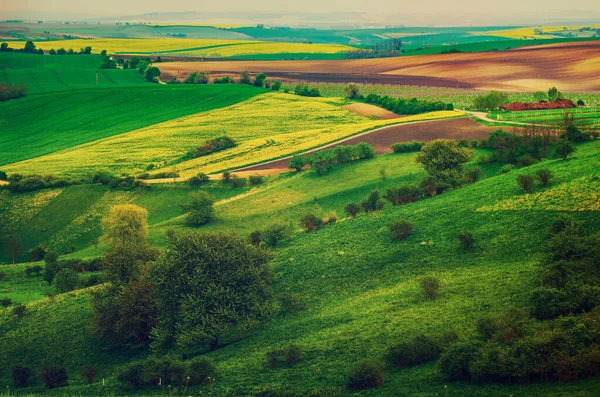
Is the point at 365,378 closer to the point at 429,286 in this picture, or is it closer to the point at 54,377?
the point at 429,286

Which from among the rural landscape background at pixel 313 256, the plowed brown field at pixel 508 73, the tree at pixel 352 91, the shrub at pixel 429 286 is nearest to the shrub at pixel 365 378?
the rural landscape background at pixel 313 256

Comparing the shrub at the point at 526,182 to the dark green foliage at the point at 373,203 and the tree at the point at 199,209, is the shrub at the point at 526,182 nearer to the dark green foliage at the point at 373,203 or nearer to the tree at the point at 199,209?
the dark green foliage at the point at 373,203

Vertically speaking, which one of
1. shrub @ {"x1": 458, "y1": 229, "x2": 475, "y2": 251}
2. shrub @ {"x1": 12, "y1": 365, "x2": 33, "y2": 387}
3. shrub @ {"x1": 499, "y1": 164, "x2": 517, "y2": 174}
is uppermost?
shrub @ {"x1": 499, "y1": 164, "x2": 517, "y2": 174}

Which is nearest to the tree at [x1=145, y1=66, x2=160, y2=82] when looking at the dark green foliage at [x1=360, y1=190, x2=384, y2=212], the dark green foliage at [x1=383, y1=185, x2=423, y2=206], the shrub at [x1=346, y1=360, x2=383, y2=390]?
the dark green foliage at [x1=360, y1=190, x2=384, y2=212]

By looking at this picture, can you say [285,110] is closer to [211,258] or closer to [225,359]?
[211,258]

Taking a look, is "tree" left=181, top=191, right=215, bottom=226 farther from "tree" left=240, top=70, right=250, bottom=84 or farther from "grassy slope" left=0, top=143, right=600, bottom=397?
"tree" left=240, top=70, right=250, bottom=84

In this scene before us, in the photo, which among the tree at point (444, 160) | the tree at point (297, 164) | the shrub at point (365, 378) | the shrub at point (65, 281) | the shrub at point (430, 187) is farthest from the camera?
the tree at point (297, 164)

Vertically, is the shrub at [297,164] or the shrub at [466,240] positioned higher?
the shrub at [466,240]
